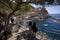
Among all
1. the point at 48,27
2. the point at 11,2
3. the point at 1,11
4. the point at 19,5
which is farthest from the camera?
the point at 48,27

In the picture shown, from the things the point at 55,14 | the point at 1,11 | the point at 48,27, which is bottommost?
the point at 48,27

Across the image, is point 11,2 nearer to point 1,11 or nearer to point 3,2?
point 3,2

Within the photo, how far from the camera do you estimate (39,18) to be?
14.2 m

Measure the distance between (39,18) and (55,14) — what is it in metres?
2.56

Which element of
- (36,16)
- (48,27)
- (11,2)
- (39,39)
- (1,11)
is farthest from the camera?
(36,16)

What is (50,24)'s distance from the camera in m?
12.0

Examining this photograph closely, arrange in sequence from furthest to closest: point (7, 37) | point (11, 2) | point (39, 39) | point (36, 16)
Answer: point (36, 16), point (39, 39), point (7, 37), point (11, 2)

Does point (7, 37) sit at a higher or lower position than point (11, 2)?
lower

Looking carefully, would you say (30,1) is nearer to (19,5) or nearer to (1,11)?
(19,5)

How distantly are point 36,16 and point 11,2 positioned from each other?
9.04m

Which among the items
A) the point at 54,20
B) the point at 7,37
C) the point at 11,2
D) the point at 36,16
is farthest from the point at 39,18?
the point at 11,2

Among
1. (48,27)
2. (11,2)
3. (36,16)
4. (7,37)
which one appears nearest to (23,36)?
(7,37)

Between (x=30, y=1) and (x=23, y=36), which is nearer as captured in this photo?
(x=30, y=1)

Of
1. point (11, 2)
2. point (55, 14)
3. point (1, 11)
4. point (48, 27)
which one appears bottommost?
point (48, 27)
